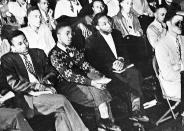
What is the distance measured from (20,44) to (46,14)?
551 mm

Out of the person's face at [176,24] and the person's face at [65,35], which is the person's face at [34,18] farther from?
the person's face at [176,24]

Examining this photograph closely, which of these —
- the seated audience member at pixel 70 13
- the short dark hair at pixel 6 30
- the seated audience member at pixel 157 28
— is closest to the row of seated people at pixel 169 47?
the seated audience member at pixel 157 28

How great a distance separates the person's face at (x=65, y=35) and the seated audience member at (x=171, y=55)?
5.22ft

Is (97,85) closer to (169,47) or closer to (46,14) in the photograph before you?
(46,14)

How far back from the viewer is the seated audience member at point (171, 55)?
554 cm

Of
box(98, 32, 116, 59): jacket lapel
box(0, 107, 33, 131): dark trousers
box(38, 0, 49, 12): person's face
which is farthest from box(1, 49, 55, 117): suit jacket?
box(98, 32, 116, 59): jacket lapel

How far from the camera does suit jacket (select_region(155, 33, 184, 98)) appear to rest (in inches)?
218

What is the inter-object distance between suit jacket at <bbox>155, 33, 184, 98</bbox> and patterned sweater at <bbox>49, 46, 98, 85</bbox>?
131 centimetres

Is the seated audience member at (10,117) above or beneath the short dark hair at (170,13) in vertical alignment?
beneath

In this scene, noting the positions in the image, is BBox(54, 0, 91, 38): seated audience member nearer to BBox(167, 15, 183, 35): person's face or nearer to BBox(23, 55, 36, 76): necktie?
BBox(23, 55, 36, 76): necktie

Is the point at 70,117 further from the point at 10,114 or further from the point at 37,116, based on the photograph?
the point at 10,114

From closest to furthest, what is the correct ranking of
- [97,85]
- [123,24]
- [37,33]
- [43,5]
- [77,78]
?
[37,33], [43,5], [77,78], [97,85], [123,24]

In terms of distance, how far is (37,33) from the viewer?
4.30 meters

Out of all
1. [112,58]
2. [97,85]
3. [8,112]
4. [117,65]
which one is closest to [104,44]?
[112,58]
